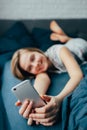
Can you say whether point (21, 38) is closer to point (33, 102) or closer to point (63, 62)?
point (63, 62)

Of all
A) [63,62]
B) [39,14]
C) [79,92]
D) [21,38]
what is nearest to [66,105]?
[79,92]

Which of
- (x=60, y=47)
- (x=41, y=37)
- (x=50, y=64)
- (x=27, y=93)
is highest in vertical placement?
(x=27, y=93)

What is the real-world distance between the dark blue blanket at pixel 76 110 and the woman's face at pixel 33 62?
0.43m

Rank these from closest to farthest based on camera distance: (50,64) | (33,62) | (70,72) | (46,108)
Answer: (46,108)
(70,72)
(33,62)
(50,64)

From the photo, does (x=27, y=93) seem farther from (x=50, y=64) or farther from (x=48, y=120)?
(x=50, y=64)

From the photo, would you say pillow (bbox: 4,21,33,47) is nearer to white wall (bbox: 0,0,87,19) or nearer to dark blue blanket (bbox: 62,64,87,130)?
white wall (bbox: 0,0,87,19)

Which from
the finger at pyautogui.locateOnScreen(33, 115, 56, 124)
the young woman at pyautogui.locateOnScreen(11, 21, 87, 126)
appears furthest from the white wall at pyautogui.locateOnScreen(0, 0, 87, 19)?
the finger at pyautogui.locateOnScreen(33, 115, 56, 124)

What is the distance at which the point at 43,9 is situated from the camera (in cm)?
239

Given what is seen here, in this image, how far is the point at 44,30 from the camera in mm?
2299

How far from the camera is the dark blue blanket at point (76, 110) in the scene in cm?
113

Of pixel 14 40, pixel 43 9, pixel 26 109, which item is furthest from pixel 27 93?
pixel 43 9

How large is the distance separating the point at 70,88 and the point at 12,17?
1209mm

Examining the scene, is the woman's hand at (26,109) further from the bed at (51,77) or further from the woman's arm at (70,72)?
the woman's arm at (70,72)

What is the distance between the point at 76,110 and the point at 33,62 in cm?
55
